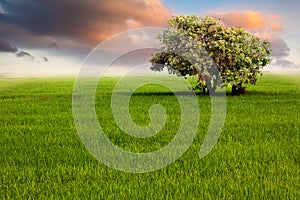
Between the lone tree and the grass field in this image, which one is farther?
the lone tree

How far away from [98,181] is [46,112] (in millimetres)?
11102

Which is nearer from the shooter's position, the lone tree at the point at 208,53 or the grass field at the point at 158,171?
the grass field at the point at 158,171

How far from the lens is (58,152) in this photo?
8.73 m

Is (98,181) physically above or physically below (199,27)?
below

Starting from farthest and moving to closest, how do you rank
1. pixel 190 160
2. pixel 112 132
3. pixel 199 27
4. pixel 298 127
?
1. pixel 199 27
2. pixel 298 127
3. pixel 112 132
4. pixel 190 160

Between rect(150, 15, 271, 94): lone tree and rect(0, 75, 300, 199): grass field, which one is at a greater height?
rect(150, 15, 271, 94): lone tree

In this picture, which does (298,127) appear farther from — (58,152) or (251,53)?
(251,53)

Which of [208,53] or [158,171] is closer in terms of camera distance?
[158,171]

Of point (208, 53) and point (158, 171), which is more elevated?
point (208, 53)

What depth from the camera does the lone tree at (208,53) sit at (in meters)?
23.6

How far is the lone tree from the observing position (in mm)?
23625

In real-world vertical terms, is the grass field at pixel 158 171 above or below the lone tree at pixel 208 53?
below

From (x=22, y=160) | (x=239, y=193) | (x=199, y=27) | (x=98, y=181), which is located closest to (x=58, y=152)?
(x=22, y=160)

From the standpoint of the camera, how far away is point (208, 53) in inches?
943
